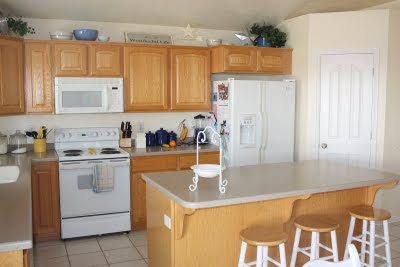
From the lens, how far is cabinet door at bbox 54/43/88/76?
14.5 feet

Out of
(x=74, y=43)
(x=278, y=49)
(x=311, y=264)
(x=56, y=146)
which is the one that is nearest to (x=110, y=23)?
(x=74, y=43)

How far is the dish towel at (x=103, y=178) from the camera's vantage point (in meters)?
4.26

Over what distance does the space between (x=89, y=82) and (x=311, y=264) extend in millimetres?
3493

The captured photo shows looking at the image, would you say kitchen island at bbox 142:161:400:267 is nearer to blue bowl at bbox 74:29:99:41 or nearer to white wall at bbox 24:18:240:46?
blue bowl at bbox 74:29:99:41

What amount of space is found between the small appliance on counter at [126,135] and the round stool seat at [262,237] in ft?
8.34

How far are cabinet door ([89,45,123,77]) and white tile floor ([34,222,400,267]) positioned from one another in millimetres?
1819

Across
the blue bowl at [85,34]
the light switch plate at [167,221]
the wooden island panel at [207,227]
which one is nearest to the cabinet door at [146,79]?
the blue bowl at [85,34]

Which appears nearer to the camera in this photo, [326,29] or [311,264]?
[311,264]

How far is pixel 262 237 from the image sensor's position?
→ 2584 millimetres

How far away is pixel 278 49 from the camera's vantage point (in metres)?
5.17

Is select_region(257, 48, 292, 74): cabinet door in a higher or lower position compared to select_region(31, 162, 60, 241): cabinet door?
higher

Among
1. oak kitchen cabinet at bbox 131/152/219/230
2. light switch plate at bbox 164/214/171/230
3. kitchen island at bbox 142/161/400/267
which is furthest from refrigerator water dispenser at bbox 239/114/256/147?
light switch plate at bbox 164/214/171/230

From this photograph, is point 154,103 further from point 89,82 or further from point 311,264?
point 311,264

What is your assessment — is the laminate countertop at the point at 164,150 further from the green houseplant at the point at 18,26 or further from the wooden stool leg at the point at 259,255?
the wooden stool leg at the point at 259,255
